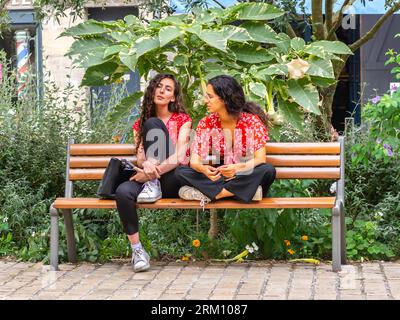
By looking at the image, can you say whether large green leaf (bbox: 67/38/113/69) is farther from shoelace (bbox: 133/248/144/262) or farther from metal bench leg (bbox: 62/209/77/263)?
shoelace (bbox: 133/248/144/262)

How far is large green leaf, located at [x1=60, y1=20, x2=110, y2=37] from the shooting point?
23.1 feet

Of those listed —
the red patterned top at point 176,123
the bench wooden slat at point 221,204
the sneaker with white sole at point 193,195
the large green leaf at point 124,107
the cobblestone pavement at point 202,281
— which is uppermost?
the large green leaf at point 124,107

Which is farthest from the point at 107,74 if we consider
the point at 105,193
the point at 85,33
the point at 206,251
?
the point at 206,251

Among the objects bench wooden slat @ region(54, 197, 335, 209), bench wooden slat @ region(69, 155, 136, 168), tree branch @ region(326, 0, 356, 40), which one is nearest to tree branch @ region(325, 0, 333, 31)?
tree branch @ region(326, 0, 356, 40)

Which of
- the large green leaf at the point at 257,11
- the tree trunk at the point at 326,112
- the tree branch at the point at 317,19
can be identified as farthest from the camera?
the tree branch at the point at 317,19

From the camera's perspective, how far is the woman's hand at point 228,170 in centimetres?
673

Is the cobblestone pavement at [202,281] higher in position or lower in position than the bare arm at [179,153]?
lower

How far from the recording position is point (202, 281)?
6383 mm

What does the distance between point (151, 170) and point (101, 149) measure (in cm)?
64

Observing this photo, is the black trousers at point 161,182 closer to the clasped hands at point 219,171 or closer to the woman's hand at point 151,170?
the woman's hand at point 151,170

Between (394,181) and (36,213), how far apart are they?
2.84 metres

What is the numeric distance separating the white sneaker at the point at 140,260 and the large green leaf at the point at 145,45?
52.4 inches

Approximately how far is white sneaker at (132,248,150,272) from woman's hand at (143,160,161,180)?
513 mm

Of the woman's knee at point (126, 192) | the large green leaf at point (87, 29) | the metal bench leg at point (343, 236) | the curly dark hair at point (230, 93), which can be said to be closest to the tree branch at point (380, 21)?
the curly dark hair at point (230, 93)
